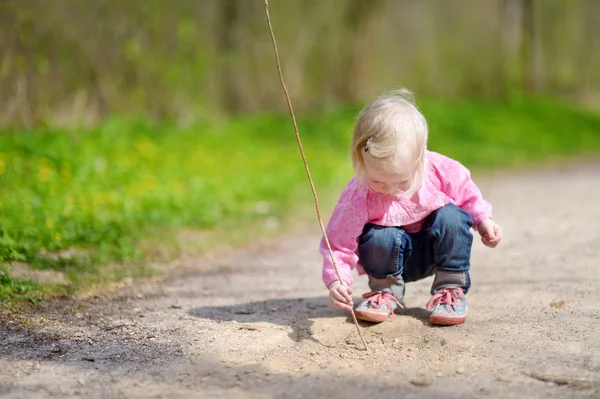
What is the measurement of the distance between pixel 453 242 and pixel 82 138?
4.65 metres

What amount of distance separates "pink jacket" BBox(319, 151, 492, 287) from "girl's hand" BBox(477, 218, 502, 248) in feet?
0.10

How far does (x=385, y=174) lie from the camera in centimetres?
259

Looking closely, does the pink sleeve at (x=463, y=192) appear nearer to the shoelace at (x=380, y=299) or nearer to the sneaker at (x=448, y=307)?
the sneaker at (x=448, y=307)

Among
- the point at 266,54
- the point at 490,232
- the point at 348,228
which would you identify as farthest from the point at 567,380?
the point at 266,54

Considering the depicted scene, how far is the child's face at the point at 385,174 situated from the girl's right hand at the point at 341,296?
387 mm

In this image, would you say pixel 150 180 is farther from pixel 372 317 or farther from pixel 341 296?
pixel 341 296

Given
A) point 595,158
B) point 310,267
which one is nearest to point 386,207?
point 310,267

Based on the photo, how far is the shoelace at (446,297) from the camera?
109 inches

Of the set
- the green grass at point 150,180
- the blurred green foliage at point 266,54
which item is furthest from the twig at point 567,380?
the blurred green foliage at point 266,54

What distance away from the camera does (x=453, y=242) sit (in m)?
2.75

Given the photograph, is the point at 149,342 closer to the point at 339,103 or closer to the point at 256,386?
the point at 256,386

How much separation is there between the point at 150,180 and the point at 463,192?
3.49m

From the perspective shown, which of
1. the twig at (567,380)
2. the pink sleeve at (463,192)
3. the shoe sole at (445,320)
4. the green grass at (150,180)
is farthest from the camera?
the green grass at (150,180)

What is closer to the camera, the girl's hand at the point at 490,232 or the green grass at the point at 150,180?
the girl's hand at the point at 490,232
